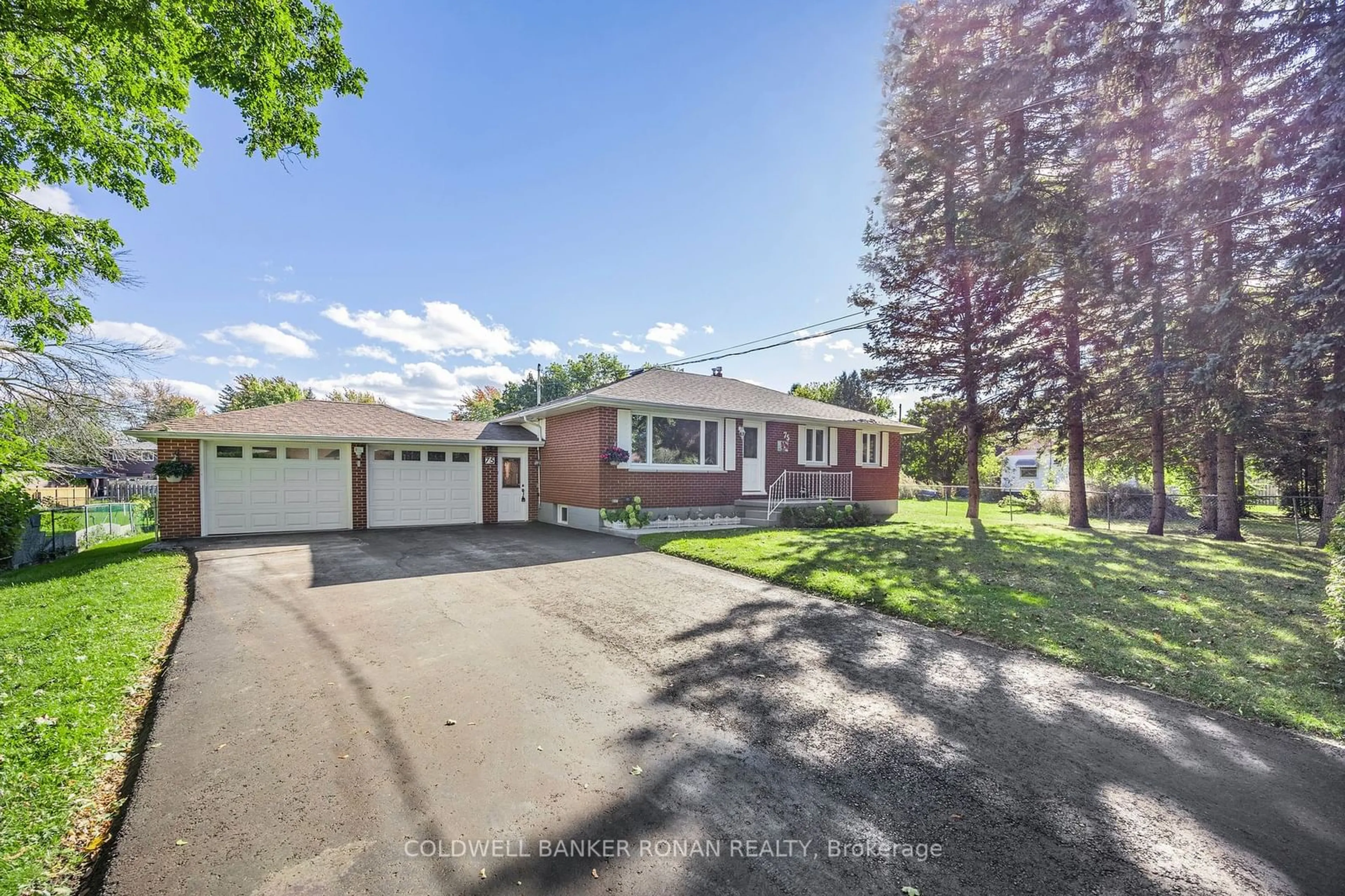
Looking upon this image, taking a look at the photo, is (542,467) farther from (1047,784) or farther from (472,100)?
(1047,784)

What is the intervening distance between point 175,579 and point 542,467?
28.7ft

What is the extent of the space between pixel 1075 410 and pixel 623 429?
11929 millimetres

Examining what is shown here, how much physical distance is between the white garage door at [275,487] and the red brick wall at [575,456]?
5.02m

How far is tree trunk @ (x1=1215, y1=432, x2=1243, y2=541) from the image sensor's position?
39.1ft

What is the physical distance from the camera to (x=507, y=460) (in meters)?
15.0

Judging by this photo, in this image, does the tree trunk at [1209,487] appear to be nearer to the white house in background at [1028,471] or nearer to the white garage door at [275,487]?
the white house in background at [1028,471]

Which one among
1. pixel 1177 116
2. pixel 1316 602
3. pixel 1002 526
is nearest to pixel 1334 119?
pixel 1177 116

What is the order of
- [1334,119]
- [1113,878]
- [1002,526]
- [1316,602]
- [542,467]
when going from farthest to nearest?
1. [542,467]
2. [1002,526]
3. [1334,119]
4. [1316,602]
5. [1113,878]

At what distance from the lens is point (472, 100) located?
10711mm

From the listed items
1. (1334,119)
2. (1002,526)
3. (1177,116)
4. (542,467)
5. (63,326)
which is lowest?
(1002,526)

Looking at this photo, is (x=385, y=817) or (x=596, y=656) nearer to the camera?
(x=385, y=817)

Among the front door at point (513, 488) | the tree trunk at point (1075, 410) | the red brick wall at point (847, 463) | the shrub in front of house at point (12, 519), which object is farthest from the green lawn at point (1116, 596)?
the shrub in front of house at point (12, 519)

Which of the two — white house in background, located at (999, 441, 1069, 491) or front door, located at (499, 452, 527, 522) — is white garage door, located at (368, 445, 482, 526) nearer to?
front door, located at (499, 452, 527, 522)

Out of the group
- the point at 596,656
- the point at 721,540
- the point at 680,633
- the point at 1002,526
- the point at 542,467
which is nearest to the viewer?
the point at 596,656
